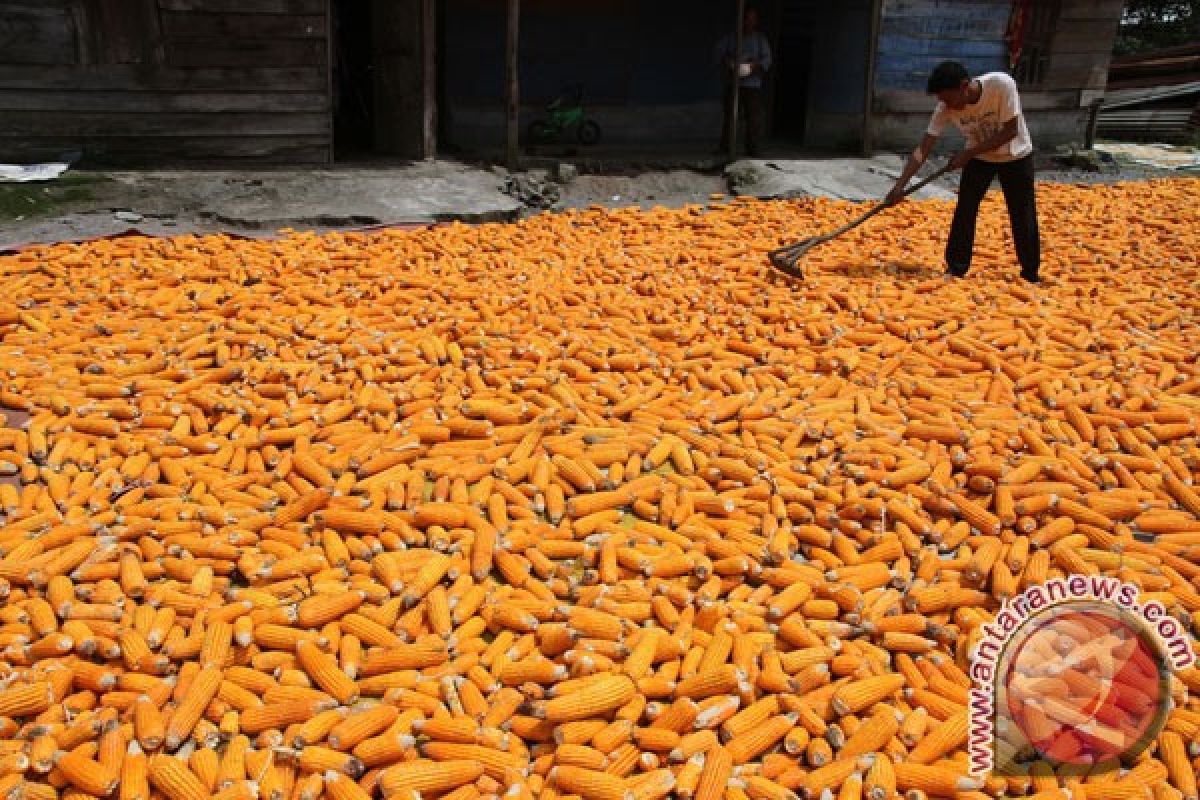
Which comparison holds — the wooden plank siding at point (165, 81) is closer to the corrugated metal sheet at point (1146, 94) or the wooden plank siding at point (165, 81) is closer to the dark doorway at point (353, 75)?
the dark doorway at point (353, 75)

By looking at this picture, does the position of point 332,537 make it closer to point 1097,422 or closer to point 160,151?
point 1097,422

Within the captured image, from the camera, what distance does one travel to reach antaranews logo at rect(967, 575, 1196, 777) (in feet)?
8.74

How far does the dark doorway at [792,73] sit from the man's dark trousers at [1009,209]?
9207mm

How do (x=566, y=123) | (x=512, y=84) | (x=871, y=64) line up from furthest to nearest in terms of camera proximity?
(x=566, y=123) → (x=871, y=64) → (x=512, y=84)

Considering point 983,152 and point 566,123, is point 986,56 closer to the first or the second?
point 566,123

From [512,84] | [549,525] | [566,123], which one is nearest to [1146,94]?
[566,123]

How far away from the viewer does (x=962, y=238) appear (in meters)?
7.36

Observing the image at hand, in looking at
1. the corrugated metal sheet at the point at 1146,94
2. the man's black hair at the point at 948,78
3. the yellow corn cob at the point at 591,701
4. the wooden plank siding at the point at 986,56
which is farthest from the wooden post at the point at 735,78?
the corrugated metal sheet at the point at 1146,94

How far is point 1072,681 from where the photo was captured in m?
2.81

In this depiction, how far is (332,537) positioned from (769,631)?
5.74ft

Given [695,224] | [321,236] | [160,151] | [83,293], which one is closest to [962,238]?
[695,224]

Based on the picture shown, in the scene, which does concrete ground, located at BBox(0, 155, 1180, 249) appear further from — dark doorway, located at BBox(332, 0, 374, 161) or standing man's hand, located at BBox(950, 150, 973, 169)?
standing man's hand, located at BBox(950, 150, 973, 169)

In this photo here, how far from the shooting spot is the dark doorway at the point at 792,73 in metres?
16.1

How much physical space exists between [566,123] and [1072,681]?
1282 cm
